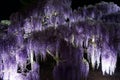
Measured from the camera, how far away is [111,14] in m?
7.61

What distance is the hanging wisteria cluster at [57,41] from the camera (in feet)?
19.7

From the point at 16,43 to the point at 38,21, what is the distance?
85 centimetres

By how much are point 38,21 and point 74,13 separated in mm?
1156

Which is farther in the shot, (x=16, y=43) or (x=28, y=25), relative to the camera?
(x=28, y=25)

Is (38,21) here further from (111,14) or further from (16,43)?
(111,14)

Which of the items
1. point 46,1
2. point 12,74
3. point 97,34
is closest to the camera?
point 97,34

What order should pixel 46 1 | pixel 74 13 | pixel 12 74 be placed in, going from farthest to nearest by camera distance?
1. pixel 74 13
2. pixel 46 1
3. pixel 12 74

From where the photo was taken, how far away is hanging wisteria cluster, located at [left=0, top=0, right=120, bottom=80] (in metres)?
6.00

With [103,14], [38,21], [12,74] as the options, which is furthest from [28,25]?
[103,14]

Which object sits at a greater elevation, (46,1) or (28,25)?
(46,1)

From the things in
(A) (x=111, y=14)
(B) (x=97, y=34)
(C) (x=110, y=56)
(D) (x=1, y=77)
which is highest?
(A) (x=111, y=14)

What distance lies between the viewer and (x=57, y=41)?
602 centimetres

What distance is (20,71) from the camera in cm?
677

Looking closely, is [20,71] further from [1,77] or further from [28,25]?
[28,25]
